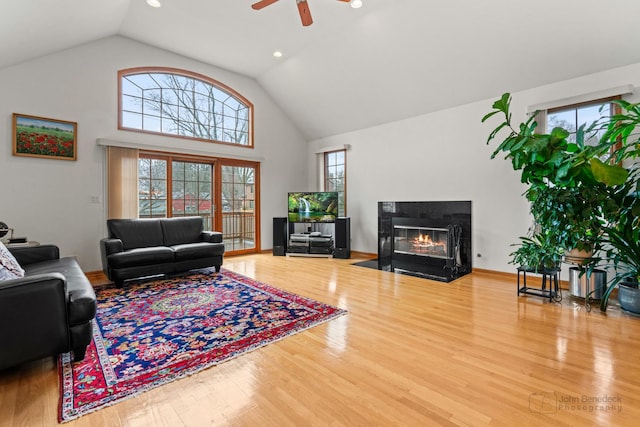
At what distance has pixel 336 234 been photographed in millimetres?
6070

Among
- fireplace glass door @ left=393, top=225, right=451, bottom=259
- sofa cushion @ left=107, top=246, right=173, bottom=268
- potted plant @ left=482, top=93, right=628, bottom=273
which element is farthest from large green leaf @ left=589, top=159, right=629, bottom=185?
sofa cushion @ left=107, top=246, right=173, bottom=268

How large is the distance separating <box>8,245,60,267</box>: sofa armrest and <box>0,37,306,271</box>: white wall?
1.16 m

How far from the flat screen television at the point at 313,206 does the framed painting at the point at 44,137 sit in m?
3.68

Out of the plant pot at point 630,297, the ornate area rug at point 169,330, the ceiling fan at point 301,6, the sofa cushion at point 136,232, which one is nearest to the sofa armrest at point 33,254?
the ornate area rug at point 169,330

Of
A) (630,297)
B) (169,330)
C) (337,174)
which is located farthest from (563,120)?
(169,330)

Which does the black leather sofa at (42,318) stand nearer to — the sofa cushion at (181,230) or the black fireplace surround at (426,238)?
the sofa cushion at (181,230)

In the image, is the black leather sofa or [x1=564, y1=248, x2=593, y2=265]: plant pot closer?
the black leather sofa

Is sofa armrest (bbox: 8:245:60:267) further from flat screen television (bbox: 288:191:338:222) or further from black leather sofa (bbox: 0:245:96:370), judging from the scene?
flat screen television (bbox: 288:191:338:222)

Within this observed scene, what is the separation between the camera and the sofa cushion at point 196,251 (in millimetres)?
4322

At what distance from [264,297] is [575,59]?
4.66 meters

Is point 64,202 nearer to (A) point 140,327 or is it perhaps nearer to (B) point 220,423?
(A) point 140,327

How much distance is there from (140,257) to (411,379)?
3.62m

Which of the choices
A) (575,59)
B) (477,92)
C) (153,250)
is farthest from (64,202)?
(575,59)

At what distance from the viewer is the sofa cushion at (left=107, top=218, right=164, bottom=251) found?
4391mm
